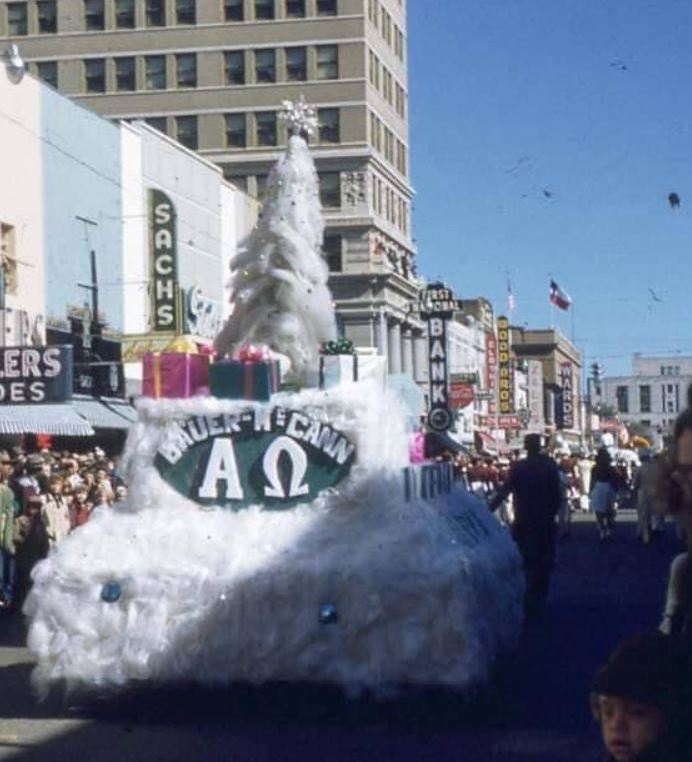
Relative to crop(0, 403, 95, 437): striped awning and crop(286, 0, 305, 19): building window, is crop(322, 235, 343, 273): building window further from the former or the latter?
crop(0, 403, 95, 437): striped awning

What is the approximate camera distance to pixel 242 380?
962 cm

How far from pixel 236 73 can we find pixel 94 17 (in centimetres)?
588

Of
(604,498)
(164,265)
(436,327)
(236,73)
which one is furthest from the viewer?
(236,73)

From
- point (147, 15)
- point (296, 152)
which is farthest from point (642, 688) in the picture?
point (147, 15)

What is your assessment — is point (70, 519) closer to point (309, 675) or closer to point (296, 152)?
point (296, 152)

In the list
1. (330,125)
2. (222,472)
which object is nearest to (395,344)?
(330,125)

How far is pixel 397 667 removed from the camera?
28.5 ft

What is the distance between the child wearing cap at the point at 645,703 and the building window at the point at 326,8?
66552 millimetres

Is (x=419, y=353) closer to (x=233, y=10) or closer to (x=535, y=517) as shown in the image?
(x=233, y=10)

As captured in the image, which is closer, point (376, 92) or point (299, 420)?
point (299, 420)

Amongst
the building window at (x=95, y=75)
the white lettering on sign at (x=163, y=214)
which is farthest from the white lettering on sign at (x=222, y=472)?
the building window at (x=95, y=75)

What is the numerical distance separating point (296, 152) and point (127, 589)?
12.9 feet

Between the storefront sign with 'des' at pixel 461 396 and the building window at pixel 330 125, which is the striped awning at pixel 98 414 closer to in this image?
the storefront sign with 'des' at pixel 461 396

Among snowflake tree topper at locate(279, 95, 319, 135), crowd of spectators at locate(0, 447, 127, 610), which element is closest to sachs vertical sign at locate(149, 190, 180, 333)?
crowd of spectators at locate(0, 447, 127, 610)
